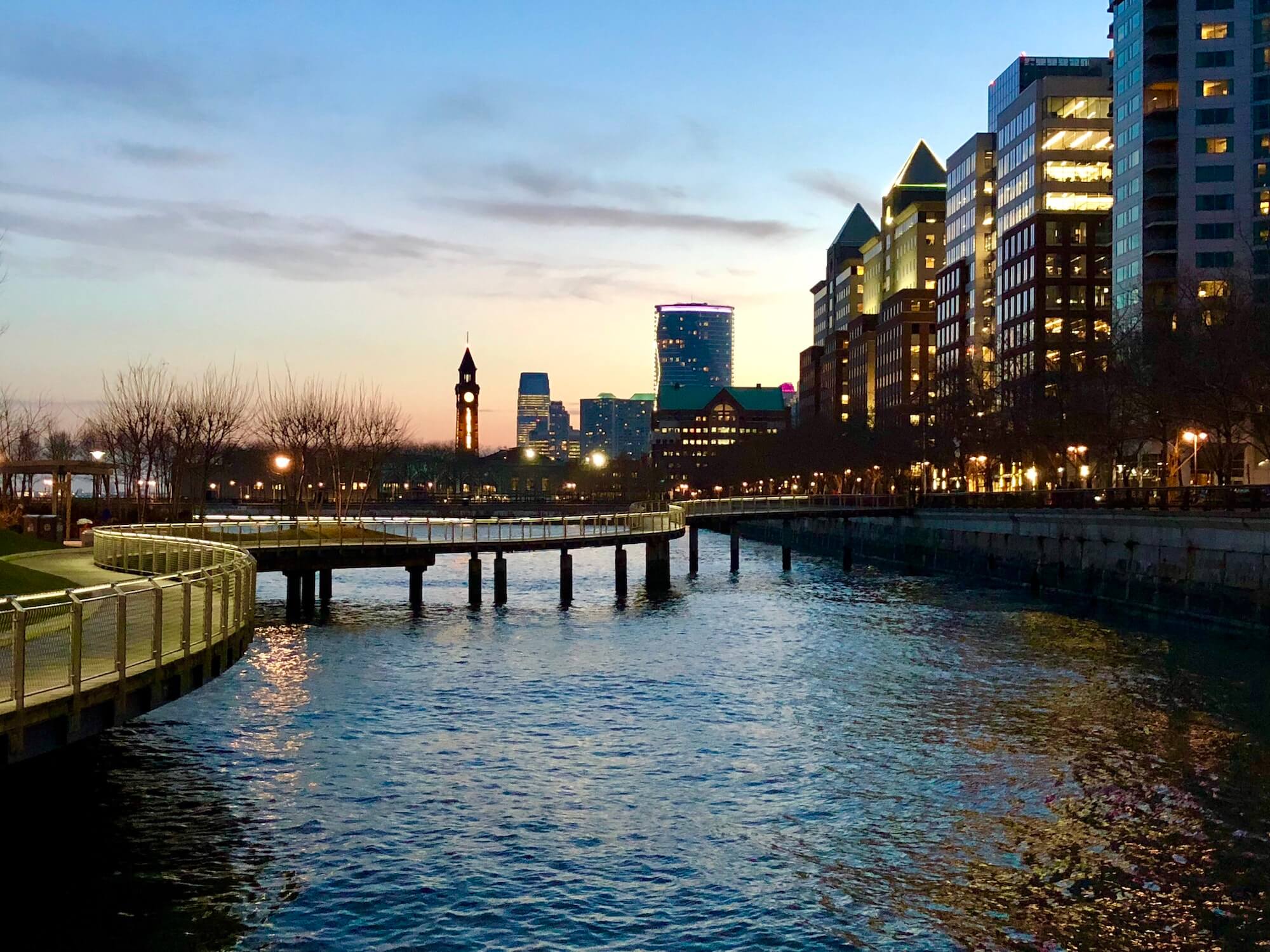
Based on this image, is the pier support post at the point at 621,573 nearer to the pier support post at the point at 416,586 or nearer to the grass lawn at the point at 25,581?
the pier support post at the point at 416,586

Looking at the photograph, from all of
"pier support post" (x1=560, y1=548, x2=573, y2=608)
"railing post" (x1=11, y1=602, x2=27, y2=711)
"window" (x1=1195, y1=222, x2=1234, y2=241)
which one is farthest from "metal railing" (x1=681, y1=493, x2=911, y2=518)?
"railing post" (x1=11, y1=602, x2=27, y2=711)

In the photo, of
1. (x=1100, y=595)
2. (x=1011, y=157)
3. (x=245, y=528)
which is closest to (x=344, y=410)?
(x=245, y=528)

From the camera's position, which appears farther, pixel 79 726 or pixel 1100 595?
pixel 1100 595

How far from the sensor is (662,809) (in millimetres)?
22328

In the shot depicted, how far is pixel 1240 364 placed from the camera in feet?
203

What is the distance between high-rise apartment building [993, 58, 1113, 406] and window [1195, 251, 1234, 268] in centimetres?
1936

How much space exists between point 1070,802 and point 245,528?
40404mm

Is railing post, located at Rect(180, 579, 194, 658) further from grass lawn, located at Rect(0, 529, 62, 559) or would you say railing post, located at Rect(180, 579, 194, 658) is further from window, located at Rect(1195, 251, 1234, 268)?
window, located at Rect(1195, 251, 1234, 268)

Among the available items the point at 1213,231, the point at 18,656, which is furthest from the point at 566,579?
the point at 1213,231

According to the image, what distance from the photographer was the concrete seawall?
1944 inches

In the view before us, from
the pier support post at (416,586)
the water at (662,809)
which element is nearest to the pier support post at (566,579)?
the pier support post at (416,586)

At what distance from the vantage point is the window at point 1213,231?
11600cm

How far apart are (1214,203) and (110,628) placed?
119138 millimetres

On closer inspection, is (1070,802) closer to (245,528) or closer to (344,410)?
(245,528)
